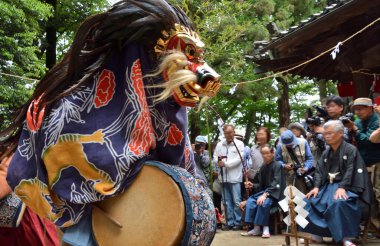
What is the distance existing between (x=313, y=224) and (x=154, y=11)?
405cm

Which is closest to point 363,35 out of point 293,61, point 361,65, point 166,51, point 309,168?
point 361,65

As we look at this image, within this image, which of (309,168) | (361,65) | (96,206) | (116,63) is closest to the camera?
(96,206)

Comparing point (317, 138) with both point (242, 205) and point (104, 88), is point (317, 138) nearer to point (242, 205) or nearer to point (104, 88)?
point (242, 205)

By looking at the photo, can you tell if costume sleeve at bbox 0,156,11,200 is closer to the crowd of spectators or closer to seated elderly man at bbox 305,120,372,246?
the crowd of spectators

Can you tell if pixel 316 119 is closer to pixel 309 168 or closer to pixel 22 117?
pixel 309 168

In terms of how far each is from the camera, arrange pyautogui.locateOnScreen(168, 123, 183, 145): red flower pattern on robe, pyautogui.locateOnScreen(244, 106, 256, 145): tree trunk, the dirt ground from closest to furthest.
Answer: pyautogui.locateOnScreen(168, 123, 183, 145): red flower pattern on robe
the dirt ground
pyautogui.locateOnScreen(244, 106, 256, 145): tree trunk

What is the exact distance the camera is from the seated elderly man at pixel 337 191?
17.8 ft

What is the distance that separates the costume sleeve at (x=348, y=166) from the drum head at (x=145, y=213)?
3.76 m

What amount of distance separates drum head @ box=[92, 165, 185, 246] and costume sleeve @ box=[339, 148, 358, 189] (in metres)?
3.76

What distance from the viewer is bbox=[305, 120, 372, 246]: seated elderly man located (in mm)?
5418

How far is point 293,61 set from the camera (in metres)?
8.34

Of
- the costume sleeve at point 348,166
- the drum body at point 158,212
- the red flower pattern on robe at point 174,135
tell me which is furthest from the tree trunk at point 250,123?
the drum body at point 158,212

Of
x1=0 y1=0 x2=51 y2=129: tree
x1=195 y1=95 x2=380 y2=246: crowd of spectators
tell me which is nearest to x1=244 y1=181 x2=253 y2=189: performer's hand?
x1=195 y1=95 x2=380 y2=246: crowd of spectators

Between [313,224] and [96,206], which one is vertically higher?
[96,206]
